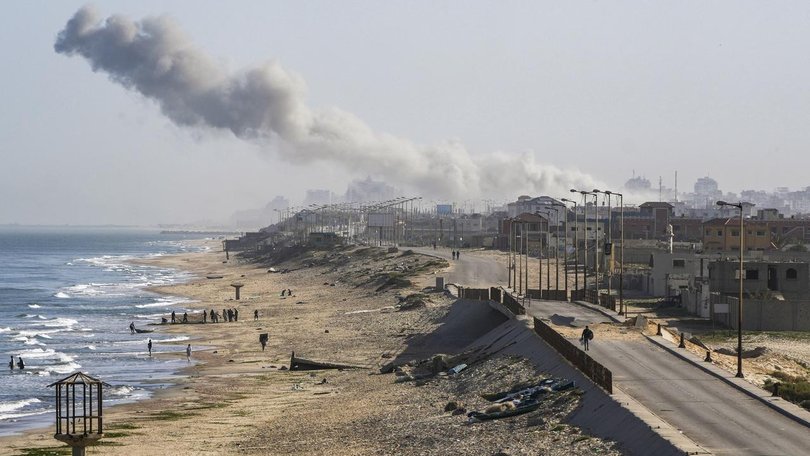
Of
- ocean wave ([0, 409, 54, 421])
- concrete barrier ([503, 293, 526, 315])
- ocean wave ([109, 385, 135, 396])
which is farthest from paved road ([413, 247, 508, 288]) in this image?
ocean wave ([0, 409, 54, 421])

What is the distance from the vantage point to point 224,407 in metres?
60.3

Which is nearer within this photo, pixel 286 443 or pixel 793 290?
pixel 286 443

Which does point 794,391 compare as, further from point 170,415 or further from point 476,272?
point 476,272

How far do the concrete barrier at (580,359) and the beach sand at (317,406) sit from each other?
1304 millimetres

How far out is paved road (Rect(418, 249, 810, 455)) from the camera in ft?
109

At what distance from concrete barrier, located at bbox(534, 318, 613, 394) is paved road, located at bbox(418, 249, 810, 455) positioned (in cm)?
92

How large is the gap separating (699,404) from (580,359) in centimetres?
749

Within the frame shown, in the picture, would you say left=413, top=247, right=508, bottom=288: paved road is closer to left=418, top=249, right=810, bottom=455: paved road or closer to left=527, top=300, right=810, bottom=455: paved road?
left=418, top=249, right=810, bottom=455: paved road

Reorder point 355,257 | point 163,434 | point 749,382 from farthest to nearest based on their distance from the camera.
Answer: point 355,257, point 163,434, point 749,382

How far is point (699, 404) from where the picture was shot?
39906 millimetres

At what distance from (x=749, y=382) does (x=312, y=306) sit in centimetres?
8008

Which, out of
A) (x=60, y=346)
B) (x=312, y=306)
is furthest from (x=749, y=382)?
(x=312, y=306)

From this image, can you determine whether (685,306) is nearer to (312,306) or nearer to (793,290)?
(793,290)

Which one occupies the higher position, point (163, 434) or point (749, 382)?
point (749, 382)
